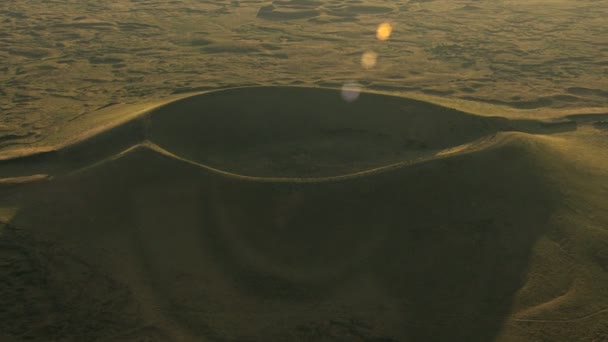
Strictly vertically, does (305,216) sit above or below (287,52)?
below

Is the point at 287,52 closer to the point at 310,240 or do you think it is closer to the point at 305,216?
the point at 305,216

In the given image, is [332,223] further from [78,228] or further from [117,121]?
[117,121]

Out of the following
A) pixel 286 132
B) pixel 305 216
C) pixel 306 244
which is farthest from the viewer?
pixel 286 132

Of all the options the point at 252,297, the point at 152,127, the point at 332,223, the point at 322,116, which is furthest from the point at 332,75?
the point at 252,297

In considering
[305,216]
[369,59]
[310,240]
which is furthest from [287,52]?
[310,240]

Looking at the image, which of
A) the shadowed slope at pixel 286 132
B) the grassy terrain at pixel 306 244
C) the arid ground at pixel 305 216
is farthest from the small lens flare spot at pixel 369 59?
the grassy terrain at pixel 306 244

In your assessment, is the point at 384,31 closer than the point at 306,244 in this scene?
No

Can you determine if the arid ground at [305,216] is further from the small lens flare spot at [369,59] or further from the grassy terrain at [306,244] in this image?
the small lens flare spot at [369,59]
